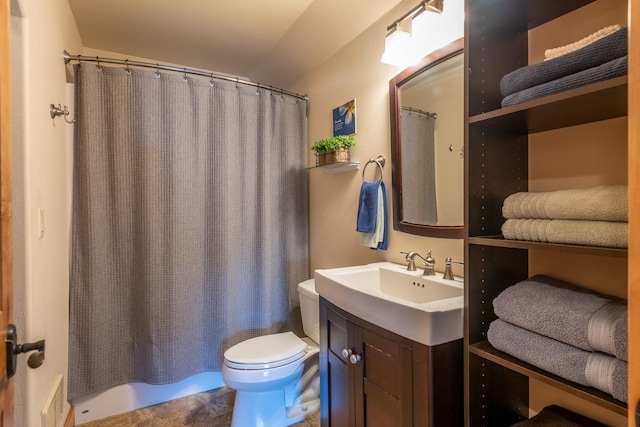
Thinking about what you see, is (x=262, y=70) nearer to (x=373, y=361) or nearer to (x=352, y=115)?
(x=352, y=115)

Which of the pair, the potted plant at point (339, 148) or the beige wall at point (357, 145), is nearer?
the beige wall at point (357, 145)

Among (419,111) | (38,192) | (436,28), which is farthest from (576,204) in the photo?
(38,192)

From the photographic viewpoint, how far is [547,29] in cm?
98

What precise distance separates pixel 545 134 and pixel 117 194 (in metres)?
2.11

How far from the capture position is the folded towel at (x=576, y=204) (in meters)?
0.66

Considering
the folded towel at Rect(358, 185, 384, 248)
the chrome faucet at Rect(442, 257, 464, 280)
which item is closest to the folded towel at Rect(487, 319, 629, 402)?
the chrome faucet at Rect(442, 257, 464, 280)

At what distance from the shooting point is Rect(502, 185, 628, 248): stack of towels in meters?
0.66

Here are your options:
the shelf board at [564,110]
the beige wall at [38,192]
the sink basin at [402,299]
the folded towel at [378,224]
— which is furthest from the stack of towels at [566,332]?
the beige wall at [38,192]

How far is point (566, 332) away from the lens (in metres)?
0.73

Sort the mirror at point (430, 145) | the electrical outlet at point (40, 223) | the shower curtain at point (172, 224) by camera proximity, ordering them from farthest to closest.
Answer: the shower curtain at point (172, 224), the mirror at point (430, 145), the electrical outlet at point (40, 223)

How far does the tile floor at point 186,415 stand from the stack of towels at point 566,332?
151 centimetres

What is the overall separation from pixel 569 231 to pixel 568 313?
0.61 feet

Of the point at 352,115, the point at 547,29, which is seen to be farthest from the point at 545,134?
the point at 352,115

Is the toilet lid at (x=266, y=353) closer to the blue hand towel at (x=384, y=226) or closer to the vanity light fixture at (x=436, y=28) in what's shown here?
the blue hand towel at (x=384, y=226)
